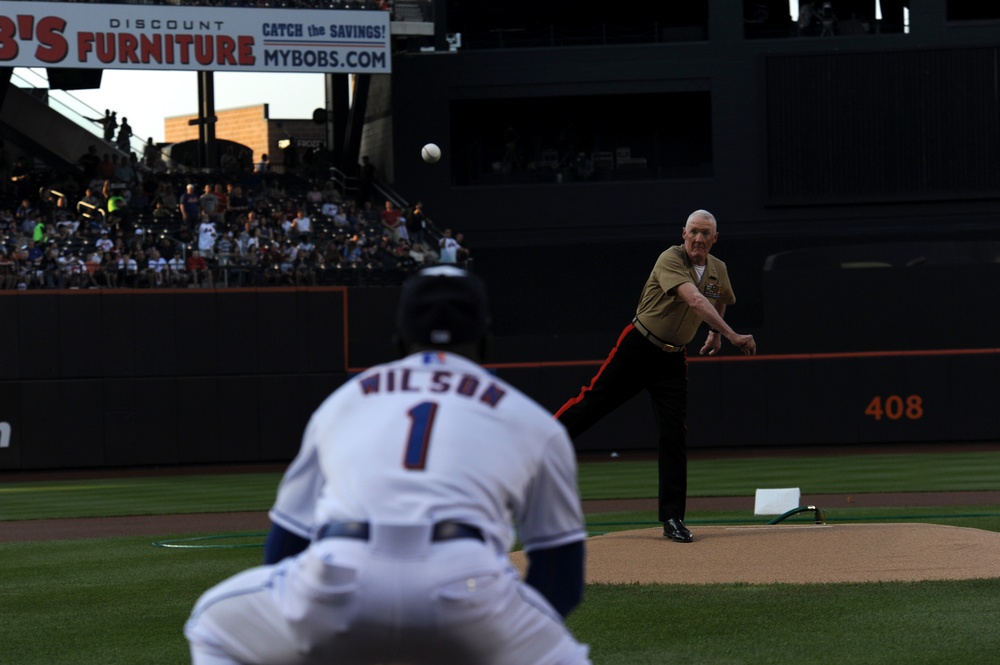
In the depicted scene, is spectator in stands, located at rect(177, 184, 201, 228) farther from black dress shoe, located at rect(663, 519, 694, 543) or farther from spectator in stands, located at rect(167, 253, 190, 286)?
black dress shoe, located at rect(663, 519, 694, 543)

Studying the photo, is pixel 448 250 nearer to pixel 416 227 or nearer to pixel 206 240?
pixel 416 227

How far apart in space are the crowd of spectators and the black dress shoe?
14810 millimetres

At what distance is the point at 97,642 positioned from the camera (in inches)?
223

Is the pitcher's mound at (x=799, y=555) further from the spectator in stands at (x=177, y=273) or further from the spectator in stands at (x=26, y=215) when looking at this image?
the spectator in stands at (x=26, y=215)

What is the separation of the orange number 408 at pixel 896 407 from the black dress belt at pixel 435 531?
20204mm

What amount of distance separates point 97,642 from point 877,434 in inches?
713

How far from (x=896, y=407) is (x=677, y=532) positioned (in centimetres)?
1531

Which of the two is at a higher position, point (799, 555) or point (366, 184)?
point (366, 184)

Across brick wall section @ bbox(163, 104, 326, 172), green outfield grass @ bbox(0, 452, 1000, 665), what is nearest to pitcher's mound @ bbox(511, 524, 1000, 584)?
green outfield grass @ bbox(0, 452, 1000, 665)

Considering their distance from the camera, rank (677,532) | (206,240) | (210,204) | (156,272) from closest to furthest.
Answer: (677,532) < (156,272) < (206,240) < (210,204)

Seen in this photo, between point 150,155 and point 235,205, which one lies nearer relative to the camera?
point 235,205

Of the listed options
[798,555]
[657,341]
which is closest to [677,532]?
[798,555]

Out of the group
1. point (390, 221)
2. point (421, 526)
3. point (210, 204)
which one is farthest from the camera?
point (390, 221)

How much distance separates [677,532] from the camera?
7.55 m
